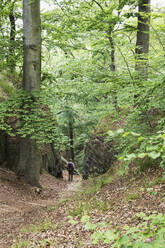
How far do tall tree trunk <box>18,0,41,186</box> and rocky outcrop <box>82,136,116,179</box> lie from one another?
298 centimetres

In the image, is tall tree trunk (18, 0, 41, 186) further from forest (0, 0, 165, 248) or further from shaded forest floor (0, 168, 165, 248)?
shaded forest floor (0, 168, 165, 248)

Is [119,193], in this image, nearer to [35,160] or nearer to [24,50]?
[35,160]

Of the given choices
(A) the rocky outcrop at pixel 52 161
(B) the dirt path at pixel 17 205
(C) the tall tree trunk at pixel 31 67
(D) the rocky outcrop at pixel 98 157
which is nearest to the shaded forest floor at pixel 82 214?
(B) the dirt path at pixel 17 205

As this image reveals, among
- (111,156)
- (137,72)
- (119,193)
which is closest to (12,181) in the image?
(111,156)

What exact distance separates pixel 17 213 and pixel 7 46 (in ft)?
22.0

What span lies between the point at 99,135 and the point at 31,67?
205 inches

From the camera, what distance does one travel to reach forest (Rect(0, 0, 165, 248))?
399cm

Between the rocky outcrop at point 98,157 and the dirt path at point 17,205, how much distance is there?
2.26m

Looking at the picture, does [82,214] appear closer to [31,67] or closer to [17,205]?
[17,205]

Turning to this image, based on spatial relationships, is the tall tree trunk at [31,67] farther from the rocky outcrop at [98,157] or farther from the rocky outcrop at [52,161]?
the rocky outcrop at [52,161]

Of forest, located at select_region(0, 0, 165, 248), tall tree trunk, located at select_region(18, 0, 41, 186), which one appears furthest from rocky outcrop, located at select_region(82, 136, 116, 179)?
tall tree trunk, located at select_region(18, 0, 41, 186)

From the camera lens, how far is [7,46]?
941 cm

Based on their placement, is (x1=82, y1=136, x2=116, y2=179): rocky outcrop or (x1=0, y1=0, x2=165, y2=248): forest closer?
(x1=0, y1=0, x2=165, y2=248): forest

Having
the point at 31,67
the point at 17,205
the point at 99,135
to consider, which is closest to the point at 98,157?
the point at 17,205
